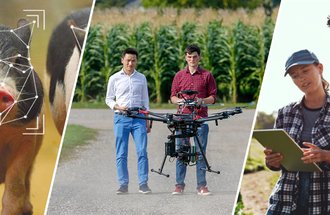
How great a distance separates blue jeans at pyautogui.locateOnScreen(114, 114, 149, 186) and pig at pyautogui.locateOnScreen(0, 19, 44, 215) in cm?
60

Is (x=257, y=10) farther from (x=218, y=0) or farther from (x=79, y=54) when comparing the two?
(x=79, y=54)

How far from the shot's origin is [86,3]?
6645mm

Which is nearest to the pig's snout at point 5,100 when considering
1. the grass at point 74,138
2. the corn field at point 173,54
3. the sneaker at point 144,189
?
the sneaker at point 144,189

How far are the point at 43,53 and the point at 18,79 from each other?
0.87ft

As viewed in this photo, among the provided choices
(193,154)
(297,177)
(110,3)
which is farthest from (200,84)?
(110,3)

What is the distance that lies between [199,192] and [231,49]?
8.16 ft

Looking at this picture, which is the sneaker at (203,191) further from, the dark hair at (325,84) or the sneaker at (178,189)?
the dark hair at (325,84)

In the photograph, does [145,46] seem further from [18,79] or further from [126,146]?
[18,79]

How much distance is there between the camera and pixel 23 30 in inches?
261

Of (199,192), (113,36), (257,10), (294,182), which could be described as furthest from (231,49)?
(294,182)

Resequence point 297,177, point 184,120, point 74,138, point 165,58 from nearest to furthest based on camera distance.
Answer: point 297,177, point 184,120, point 74,138, point 165,58

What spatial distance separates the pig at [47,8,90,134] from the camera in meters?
6.64
